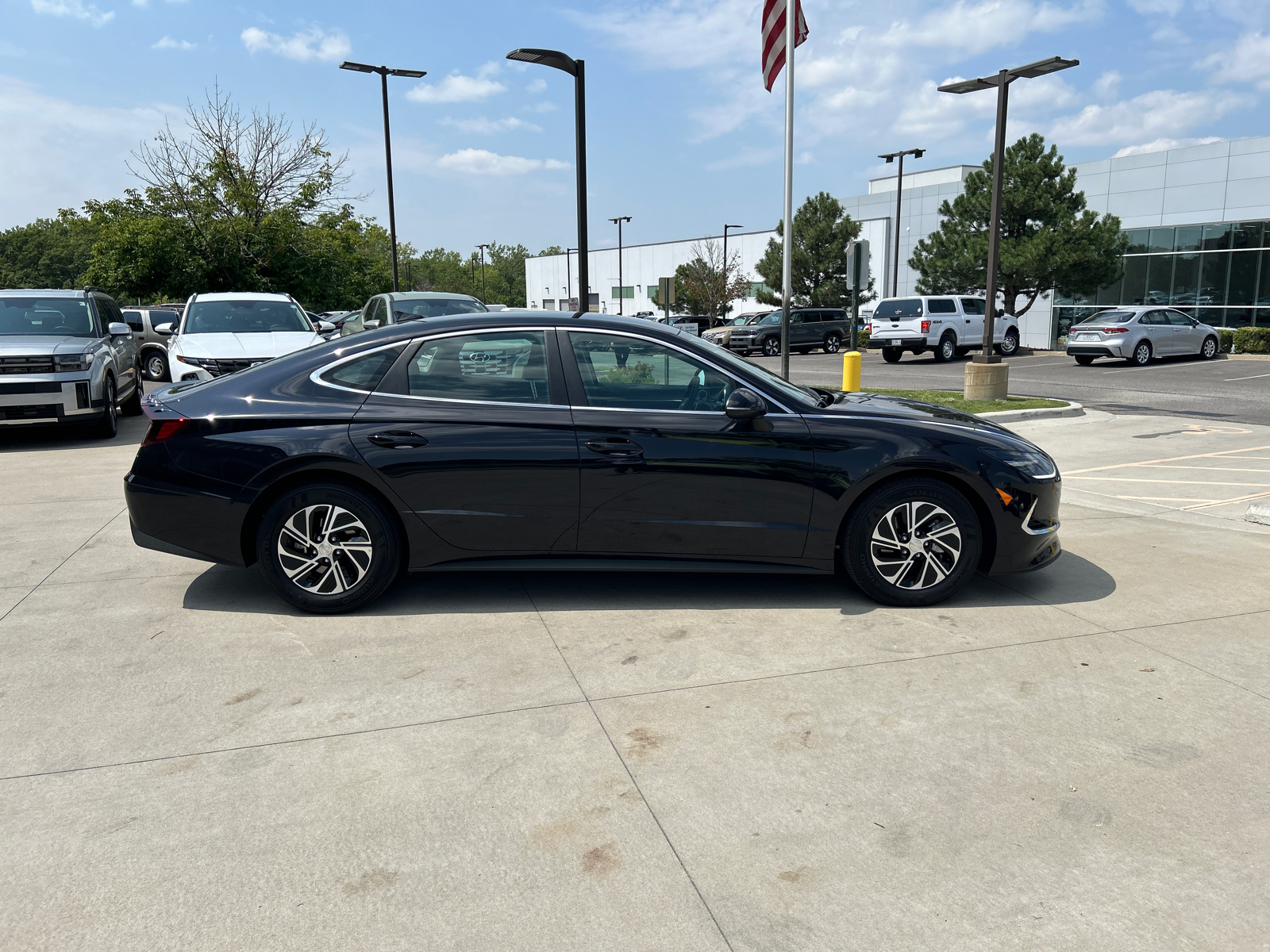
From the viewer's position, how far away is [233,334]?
12.5 metres

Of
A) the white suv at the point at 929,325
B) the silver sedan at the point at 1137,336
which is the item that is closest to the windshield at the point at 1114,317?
the silver sedan at the point at 1137,336

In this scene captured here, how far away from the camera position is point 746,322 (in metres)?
37.0

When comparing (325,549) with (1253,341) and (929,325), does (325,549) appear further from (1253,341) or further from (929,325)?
(1253,341)

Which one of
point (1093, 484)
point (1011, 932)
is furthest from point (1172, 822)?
point (1093, 484)

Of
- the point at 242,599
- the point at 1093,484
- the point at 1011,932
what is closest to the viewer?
the point at 1011,932

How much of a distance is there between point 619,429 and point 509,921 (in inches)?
108

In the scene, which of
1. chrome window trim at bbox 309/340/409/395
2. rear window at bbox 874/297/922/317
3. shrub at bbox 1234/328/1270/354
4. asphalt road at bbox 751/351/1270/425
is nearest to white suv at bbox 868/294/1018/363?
rear window at bbox 874/297/922/317

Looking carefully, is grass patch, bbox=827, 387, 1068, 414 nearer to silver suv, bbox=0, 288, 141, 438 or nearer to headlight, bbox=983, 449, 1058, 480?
headlight, bbox=983, 449, 1058, 480

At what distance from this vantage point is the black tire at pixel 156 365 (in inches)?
757

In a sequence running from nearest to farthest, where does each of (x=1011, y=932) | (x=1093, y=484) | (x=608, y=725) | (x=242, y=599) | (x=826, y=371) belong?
(x=1011, y=932) → (x=608, y=725) → (x=242, y=599) → (x=1093, y=484) → (x=826, y=371)

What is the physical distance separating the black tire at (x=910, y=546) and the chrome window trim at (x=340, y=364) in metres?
2.58

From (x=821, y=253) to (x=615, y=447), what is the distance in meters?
44.3

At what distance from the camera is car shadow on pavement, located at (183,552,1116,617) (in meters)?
5.10

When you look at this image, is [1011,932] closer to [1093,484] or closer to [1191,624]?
[1191,624]
